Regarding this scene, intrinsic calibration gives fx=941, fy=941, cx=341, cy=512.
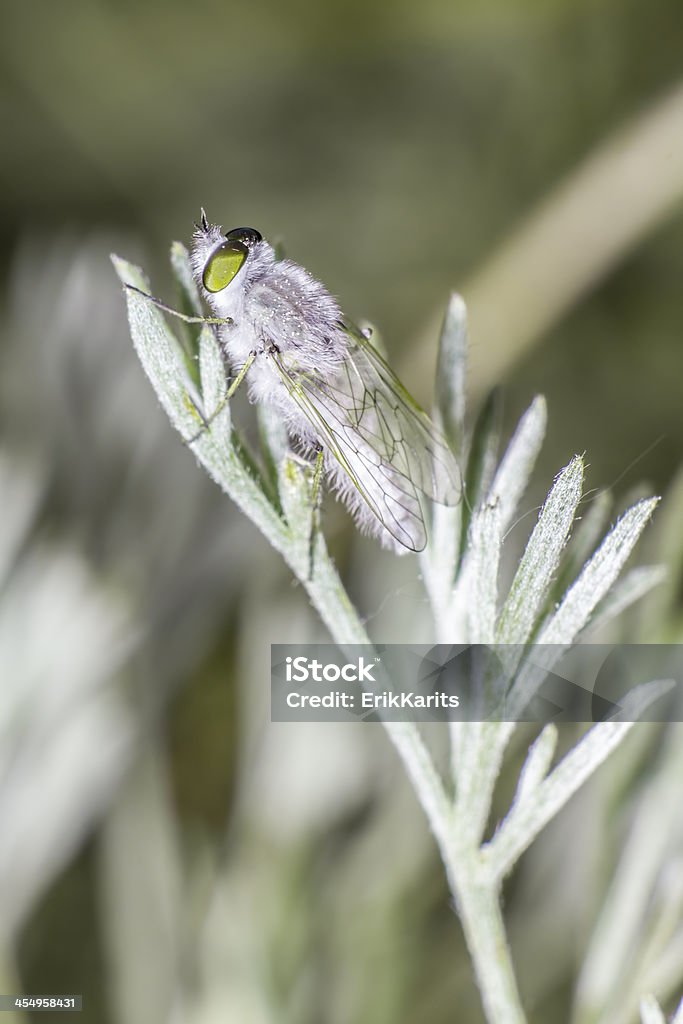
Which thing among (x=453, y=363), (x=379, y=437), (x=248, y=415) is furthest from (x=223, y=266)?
(x=248, y=415)

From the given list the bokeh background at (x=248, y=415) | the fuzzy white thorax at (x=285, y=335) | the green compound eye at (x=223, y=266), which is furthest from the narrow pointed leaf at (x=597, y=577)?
the green compound eye at (x=223, y=266)

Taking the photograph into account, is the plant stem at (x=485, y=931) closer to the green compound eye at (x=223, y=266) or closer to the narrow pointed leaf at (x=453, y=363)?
the narrow pointed leaf at (x=453, y=363)

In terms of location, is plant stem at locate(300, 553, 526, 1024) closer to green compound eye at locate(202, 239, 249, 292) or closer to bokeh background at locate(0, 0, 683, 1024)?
bokeh background at locate(0, 0, 683, 1024)

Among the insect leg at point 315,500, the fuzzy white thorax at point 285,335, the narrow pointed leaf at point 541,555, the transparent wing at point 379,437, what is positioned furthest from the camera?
the fuzzy white thorax at point 285,335

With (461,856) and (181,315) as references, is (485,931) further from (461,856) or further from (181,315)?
(181,315)

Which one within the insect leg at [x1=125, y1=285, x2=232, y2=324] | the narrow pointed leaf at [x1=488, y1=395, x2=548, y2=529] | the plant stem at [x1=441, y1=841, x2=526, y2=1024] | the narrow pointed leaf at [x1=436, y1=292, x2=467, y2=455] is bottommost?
the plant stem at [x1=441, y1=841, x2=526, y2=1024]

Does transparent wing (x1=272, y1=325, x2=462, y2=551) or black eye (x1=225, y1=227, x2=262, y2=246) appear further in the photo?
black eye (x1=225, y1=227, x2=262, y2=246)

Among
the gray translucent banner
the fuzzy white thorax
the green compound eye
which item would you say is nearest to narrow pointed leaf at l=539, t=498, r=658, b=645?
the gray translucent banner
